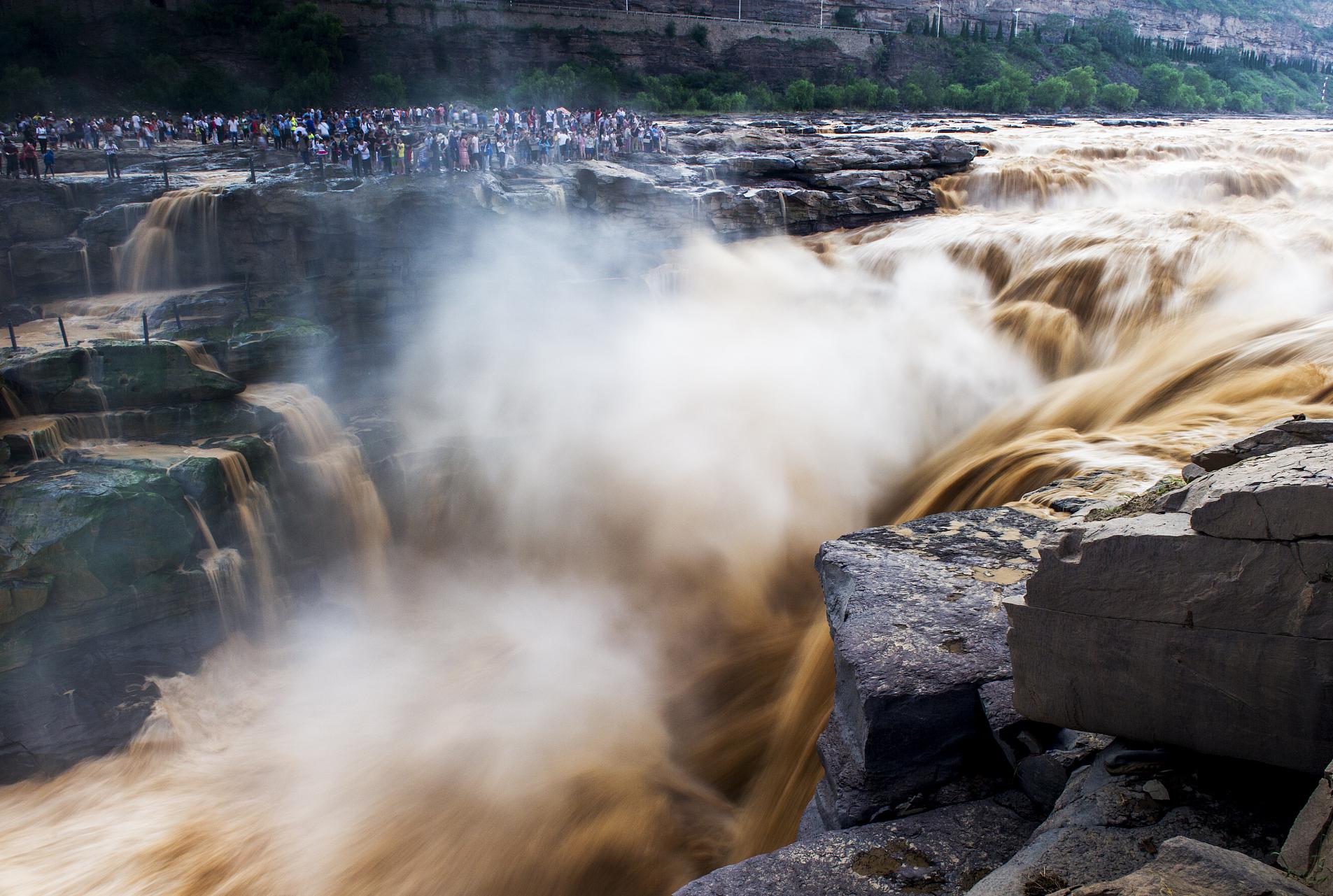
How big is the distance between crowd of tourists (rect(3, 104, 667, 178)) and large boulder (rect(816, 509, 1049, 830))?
44.5 ft

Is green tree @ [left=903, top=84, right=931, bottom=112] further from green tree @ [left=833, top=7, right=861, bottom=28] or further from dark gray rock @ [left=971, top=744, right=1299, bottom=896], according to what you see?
dark gray rock @ [left=971, top=744, right=1299, bottom=896]

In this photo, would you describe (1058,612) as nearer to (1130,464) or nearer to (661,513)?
(1130,464)

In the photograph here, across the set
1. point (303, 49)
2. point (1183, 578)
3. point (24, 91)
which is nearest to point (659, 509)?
point (1183, 578)

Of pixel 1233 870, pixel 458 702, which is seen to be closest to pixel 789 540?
pixel 458 702

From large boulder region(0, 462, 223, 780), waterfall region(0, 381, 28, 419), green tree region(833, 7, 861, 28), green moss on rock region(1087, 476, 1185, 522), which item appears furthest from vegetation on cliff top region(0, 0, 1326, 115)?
green moss on rock region(1087, 476, 1185, 522)

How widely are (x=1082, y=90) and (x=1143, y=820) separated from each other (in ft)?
168

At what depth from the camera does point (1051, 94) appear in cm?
4391

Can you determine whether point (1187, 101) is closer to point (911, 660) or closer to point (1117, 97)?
point (1117, 97)

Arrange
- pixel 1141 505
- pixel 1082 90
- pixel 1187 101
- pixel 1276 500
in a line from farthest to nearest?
pixel 1187 101 < pixel 1082 90 < pixel 1141 505 < pixel 1276 500

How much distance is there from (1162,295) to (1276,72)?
7115 centimetres

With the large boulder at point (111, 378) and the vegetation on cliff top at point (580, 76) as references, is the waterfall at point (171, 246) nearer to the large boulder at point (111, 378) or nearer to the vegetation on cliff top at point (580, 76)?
the large boulder at point (111, 378)

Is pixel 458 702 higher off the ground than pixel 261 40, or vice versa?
pixel 261 40

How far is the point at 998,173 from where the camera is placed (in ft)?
62.1

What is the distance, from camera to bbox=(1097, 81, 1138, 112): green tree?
4569 cm
